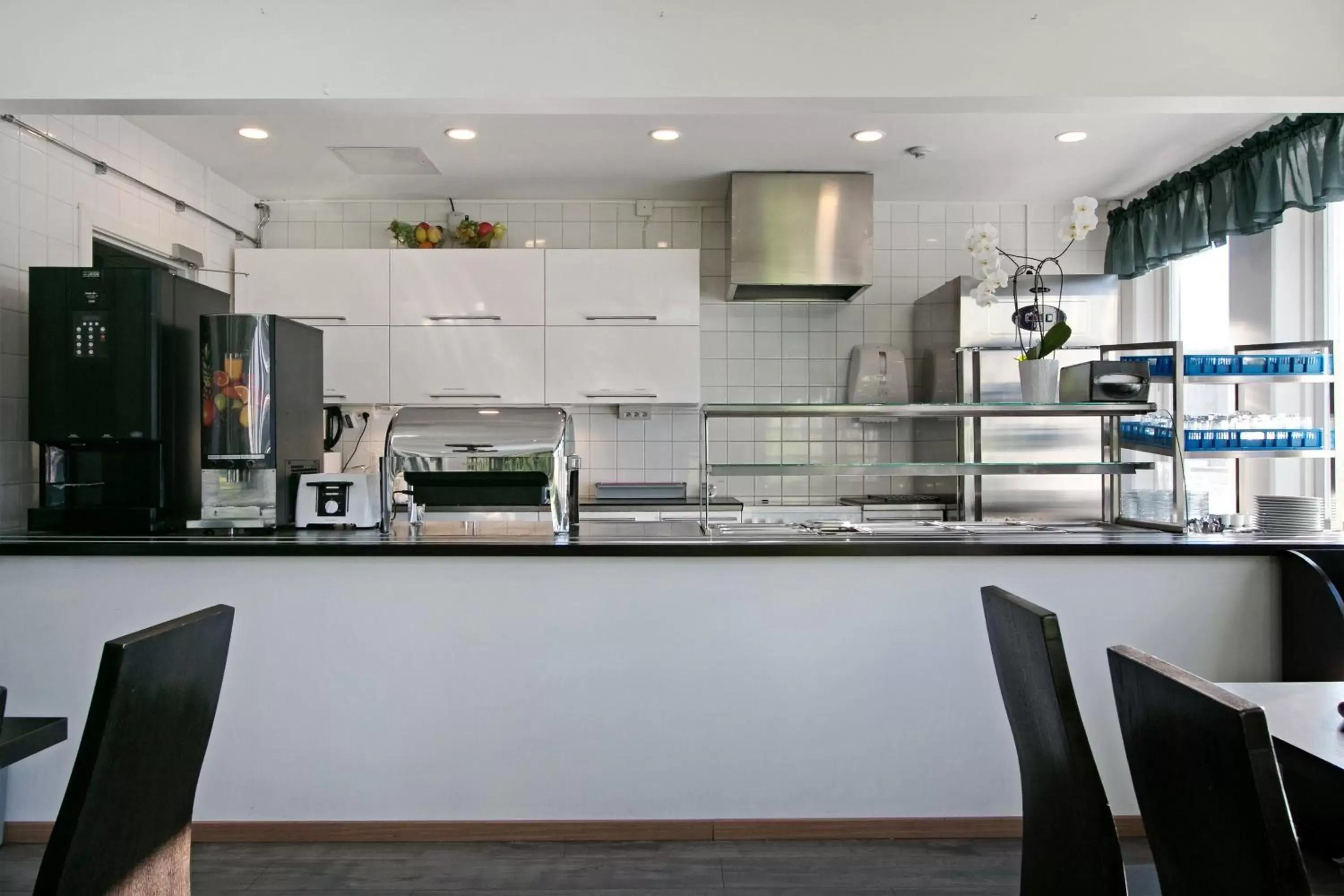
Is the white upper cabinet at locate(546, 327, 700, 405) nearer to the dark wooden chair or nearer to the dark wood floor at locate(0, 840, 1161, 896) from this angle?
the dark wood floor at locate(0, 840, 1161, 896)

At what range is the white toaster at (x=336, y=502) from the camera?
279 centimetres

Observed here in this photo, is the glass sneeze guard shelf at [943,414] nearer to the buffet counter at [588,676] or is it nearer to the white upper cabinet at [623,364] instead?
the buffet counter at [588,676]

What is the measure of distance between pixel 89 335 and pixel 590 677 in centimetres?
181

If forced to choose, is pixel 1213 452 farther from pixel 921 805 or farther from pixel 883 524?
pixel 921 805

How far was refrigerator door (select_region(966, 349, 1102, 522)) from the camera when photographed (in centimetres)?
413

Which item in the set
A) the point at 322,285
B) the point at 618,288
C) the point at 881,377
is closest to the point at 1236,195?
the point at 881,377

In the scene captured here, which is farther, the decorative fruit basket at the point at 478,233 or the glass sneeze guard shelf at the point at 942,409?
the decorative fruit basket at the point at 478,233

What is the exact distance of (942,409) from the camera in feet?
8.07

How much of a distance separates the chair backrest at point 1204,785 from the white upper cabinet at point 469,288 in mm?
3585

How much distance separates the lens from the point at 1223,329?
3.87 metres

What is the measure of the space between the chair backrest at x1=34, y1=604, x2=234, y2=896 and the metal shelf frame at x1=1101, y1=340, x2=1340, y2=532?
2.38 m

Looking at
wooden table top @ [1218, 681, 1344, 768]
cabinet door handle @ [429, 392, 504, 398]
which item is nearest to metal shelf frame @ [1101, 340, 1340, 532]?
wooden table top @ [1218, 681, 1344, 768]

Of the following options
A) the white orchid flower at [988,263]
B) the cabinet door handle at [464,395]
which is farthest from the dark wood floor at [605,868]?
the cabinet door handle at [464,395]

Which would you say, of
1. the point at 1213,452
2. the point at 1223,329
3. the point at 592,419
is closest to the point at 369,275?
the point at 592,419
